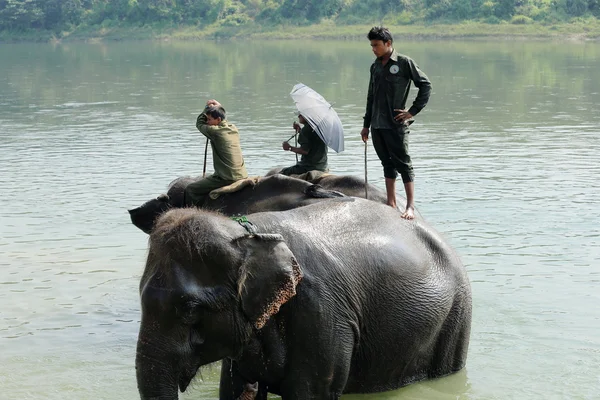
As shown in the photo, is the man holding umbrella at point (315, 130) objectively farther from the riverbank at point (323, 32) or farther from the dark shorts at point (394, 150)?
the riverbank at point (323, 32)

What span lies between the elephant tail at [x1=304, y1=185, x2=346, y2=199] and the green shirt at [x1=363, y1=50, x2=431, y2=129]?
0.89 meters

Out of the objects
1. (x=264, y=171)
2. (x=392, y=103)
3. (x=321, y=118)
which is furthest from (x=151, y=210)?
(x=264, y=171)

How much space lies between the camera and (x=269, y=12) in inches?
2532

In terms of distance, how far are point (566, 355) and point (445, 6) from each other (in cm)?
5051

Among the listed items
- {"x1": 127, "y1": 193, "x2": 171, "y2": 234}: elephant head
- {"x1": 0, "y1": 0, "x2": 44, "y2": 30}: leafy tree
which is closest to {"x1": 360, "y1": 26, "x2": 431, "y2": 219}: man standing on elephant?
{"x1": 127, "y1": 193, "x2": 171, "y2": 234}: elephant head

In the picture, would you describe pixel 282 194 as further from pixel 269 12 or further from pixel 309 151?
pixel 269 12

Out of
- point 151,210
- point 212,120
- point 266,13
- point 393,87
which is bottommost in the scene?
point 266,13

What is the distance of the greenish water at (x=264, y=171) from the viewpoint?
25.0 feet

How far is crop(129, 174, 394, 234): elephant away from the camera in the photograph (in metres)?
6.96

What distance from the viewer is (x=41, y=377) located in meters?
7.45

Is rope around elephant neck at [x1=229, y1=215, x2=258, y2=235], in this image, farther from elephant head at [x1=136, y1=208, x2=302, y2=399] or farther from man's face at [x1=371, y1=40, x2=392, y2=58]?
man's face at [x1=371, y1=40, x2=392, y2=58]

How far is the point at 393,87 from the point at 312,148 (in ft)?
4.94

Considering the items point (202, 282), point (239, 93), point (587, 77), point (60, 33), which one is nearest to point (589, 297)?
point (202, 282)

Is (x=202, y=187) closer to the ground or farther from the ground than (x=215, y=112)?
closer to the ground
